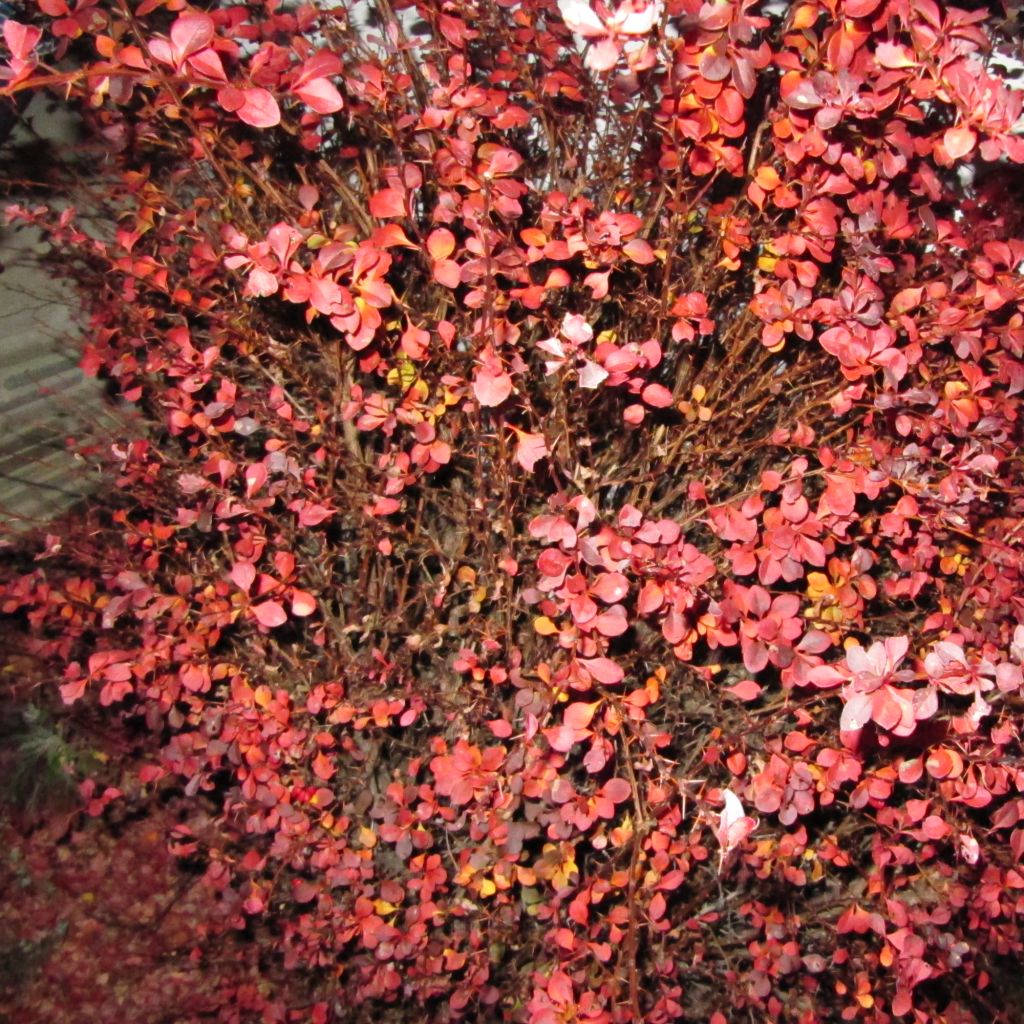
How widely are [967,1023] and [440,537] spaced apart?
238 cm

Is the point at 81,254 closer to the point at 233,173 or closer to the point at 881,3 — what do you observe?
the point at 233,173

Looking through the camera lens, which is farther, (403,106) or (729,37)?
(403,106)

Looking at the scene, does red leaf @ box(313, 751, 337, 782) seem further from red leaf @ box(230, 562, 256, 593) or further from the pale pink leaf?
the pale pink leaf

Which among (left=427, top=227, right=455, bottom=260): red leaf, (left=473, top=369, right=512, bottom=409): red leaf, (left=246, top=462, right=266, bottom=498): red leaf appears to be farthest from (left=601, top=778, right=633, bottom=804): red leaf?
(left=427, top=227, right=455, bottom=260): red leaf

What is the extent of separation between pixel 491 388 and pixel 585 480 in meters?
0.53

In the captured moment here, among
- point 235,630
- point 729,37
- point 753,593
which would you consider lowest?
point 235,630

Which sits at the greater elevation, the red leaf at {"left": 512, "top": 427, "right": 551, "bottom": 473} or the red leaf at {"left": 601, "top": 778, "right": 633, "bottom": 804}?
the red leaf at {"left": 512, "top": 427, "right": 551, "bottom": 473}

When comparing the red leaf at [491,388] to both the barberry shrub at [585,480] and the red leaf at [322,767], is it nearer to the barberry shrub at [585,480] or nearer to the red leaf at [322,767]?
the barberry shrub at [585,480]

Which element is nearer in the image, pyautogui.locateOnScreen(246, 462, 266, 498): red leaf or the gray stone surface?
pyautogui.locateOnScreen(246, 462, 266, 498): red leaf

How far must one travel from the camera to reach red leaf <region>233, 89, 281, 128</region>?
159 centimetres

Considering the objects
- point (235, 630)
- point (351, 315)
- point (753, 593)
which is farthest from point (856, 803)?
→ point (235, 630)

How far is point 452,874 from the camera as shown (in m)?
2.76

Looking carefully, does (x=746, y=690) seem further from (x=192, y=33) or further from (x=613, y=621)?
(x=192, y=33)

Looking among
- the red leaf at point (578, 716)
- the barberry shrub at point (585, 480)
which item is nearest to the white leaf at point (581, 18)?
the barberry shrub at point (585, 480)
